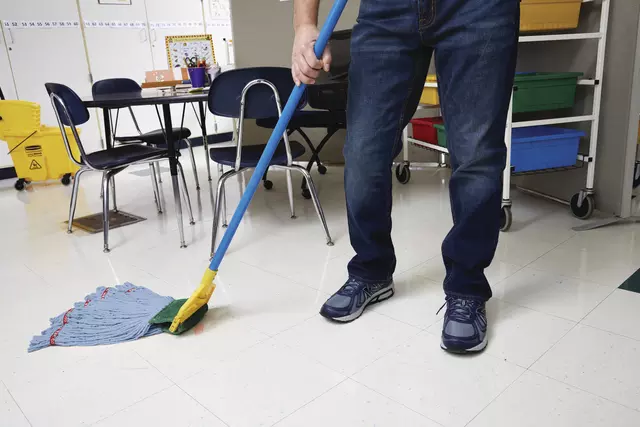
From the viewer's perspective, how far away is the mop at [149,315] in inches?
58.2

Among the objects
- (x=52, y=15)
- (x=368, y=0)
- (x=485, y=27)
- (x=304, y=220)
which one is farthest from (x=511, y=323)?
(x=52, y=15)

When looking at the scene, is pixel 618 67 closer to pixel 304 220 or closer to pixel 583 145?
pixel 583 145

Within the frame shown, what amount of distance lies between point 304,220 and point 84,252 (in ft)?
3.27

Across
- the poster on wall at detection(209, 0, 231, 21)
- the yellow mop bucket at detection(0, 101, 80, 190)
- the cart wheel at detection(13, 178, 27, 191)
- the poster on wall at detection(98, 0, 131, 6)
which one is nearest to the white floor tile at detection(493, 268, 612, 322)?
the yellow mop bucket at detection(0, 101, 80, 190)

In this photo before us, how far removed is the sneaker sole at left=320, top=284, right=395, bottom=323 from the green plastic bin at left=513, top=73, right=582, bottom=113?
1093 millimetres

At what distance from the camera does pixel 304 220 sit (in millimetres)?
2582

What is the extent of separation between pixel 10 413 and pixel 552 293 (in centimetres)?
152

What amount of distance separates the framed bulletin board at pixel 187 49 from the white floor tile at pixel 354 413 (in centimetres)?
422

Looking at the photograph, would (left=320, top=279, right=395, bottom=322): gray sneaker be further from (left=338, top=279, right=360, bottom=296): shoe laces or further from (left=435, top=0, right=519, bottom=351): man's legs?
(left=435, top=0, right=519, bottom=351): man's legs

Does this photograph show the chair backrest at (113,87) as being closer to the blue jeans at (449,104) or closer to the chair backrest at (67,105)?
the chair backrest at (67,105)

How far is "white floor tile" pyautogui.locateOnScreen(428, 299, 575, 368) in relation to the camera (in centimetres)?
133

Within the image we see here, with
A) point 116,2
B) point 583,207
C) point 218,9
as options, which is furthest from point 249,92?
point 218,9

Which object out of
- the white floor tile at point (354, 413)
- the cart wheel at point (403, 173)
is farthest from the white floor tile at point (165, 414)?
the cart wheel at point (403, 173)

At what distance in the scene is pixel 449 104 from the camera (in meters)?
1.33
